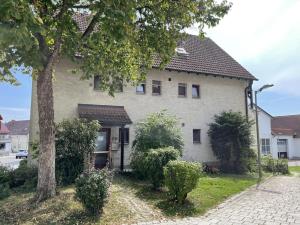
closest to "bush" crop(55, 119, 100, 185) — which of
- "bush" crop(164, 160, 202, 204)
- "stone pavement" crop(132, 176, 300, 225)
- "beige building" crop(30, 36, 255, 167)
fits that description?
"beige building" crop(30, 36, 255, 167)

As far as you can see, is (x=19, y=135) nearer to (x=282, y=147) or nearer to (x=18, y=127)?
(x=18, y=127)

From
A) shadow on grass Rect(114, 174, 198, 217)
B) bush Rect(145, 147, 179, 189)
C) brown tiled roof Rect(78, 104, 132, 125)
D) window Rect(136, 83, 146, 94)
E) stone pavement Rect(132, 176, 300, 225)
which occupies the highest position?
window Rect(136, 83, 146, 94)

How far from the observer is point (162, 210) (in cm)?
1015

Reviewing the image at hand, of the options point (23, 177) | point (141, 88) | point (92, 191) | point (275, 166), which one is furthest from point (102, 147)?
point (275, 166)

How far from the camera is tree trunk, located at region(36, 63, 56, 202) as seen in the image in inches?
412

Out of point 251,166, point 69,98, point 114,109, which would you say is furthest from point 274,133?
point 69,98

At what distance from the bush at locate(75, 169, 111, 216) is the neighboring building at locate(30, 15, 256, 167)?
7.71m

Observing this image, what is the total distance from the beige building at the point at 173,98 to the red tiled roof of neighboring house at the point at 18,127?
65.4 metres

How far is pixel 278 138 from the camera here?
40.5m

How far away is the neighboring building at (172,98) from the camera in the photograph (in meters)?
17.5

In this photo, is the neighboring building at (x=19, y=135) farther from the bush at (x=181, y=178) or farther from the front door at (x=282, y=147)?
the bush at (x=181, y=178)

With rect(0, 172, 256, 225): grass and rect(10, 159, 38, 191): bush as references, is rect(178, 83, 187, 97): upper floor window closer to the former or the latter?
rect(0, 172, 256, 225): grass

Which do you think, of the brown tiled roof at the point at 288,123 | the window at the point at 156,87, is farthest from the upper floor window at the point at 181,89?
the brown tiled roof at the point at 288,123

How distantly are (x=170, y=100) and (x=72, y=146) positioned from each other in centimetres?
897
